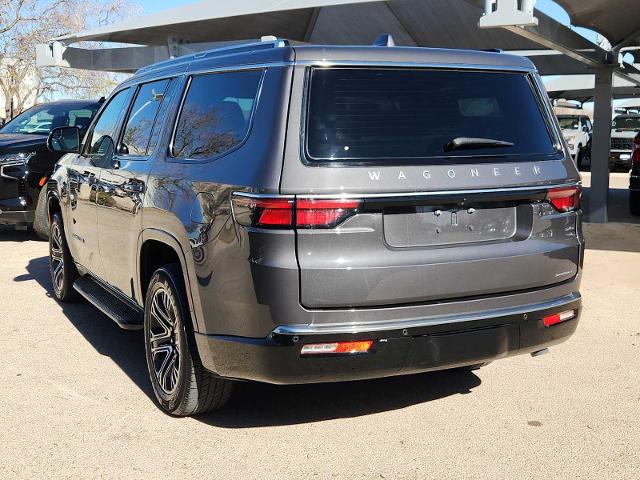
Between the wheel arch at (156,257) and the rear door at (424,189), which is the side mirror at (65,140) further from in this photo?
the rear door at (424,189)

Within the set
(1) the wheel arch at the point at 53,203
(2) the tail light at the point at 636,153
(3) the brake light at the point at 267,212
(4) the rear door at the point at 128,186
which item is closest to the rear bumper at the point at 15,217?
(1) the wheel arch at the point at 53,203

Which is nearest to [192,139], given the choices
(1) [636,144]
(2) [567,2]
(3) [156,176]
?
(3) [156,176]

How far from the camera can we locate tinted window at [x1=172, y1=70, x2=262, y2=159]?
3.62m

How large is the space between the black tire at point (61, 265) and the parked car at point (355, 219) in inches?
99.0

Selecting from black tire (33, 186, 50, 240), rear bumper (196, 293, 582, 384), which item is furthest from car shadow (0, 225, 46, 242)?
rear bumper (196, 293, 582, 384)

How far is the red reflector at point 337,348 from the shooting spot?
3.31 meters

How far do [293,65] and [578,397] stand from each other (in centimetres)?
257

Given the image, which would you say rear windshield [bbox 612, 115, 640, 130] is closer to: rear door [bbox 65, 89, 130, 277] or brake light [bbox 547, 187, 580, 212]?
rear door [bbox 65, 89, 130, 277]

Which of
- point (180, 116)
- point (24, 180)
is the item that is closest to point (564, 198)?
point (180, 116)

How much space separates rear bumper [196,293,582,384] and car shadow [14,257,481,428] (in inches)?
24.9

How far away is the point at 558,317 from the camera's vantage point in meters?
3.84

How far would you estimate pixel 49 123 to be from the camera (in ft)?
36.5

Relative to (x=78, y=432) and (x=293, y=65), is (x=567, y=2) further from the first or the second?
Answer: (x=78, y=432)

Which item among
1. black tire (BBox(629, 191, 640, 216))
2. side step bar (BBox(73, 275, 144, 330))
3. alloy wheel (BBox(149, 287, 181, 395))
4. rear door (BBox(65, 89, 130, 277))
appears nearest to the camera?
alloy wheel (BBox(149, 287, 181, 395))
